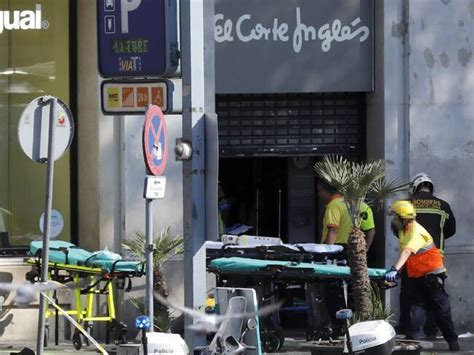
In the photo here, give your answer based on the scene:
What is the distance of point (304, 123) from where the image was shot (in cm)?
1423

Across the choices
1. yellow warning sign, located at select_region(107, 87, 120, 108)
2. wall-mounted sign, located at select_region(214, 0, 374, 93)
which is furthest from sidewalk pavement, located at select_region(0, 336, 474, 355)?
yellow warning sign, located at select_region(107, 87, 120, 108)

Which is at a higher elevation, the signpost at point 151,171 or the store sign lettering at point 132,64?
the store sign lettering at point 132,64

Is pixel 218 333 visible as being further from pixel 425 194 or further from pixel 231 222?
pixel 231 222

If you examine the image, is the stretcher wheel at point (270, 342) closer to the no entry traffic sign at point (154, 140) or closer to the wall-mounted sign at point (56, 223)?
the wall-mounted sign at point (56, 223)

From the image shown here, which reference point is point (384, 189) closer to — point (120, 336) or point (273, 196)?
point (120, 336)

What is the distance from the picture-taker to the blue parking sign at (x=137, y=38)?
9.50 metres

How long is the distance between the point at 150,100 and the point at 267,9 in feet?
14.6

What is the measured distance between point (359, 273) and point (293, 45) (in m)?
3.17

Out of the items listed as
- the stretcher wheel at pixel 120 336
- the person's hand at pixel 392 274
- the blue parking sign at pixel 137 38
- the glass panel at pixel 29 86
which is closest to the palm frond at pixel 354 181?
the person's hand at pixel 392 274

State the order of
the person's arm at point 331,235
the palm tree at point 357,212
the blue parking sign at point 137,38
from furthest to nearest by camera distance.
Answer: the person's arm at point 331,235 < the palm tree at point 357,212 < the blue parking sign at point 137,38

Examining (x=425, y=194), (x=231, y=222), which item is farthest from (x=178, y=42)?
(x=231, y=222)

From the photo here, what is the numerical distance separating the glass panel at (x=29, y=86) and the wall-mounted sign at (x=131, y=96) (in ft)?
13.5

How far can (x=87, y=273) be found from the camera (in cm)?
1243

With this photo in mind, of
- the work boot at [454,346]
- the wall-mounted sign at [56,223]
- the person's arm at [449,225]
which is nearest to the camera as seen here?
the work boot at [454,346]
